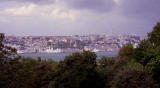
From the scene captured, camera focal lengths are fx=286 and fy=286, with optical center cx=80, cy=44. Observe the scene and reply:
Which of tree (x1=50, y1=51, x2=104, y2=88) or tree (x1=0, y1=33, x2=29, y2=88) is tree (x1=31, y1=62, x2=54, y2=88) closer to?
tree (x1=50, y1=51, x2=104, y2=88)

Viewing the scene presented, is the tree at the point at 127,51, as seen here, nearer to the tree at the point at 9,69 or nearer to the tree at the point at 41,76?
the tree at the point at 41,76

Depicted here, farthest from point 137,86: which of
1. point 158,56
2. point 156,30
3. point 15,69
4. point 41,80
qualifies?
point 156,30

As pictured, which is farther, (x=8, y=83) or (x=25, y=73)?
(x=25, y=73)

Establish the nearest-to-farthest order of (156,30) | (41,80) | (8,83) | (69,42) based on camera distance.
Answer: (8,83)
(41,80)
(156,30)
(69,42)

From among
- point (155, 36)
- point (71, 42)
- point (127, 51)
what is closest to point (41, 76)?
point (127, 51)

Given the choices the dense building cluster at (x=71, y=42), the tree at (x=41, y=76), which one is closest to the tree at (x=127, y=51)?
the tree at (x=41, y=76)

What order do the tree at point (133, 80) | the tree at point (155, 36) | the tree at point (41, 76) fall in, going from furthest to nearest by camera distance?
the tree at point (155, 36)
the tree at point (41, 76)
the tree at point (133, 80)

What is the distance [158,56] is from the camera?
2892 cm

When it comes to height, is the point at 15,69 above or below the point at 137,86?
above

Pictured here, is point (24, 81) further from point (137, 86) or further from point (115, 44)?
point (115, 44)

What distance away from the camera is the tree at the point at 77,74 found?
26.5 m

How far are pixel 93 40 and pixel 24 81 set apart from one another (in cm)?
10252

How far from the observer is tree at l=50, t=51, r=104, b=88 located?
26.5 metres

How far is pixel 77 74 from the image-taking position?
1051 inches
